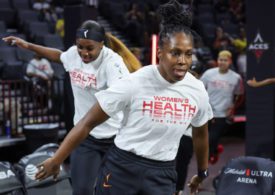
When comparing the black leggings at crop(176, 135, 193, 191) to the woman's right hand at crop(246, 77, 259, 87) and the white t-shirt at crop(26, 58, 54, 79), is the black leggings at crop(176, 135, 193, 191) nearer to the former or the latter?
the woman's right hand at crop(246, 77, 259, 87)

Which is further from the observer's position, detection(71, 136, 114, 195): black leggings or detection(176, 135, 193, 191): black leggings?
detection(176, 135, 193, 191): black leggings

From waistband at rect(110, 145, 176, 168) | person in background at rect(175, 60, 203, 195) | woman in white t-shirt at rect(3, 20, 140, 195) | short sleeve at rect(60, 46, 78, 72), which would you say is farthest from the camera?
person in background at rect(175, 60, 203, 195)

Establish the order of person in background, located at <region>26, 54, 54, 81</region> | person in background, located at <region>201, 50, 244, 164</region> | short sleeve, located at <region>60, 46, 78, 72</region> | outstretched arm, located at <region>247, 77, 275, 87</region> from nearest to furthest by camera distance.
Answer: short sleeve, located at <region>60, 46, 78, 72</region>, outstretched arm, located at <region>247, 77, 275, 87</region>, person in background, located at <region>201, 50, 244, 164</region>, person in background, located at <region>26, 54, 54, 81</region>

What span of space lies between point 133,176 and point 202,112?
533 mm

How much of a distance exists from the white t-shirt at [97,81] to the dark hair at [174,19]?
1057 mm

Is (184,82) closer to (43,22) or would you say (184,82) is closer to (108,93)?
(108,93)

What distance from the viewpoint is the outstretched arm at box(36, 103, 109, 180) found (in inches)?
112

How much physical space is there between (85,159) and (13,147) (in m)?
4.19

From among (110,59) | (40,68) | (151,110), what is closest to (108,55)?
(110,59)

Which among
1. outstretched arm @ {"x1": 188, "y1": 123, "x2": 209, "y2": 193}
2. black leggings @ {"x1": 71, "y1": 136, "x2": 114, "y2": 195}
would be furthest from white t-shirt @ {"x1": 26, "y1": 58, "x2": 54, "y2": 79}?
outstretched arm @ {"x1": 188, "y1": 123, "x2": 209, "y2": 193}

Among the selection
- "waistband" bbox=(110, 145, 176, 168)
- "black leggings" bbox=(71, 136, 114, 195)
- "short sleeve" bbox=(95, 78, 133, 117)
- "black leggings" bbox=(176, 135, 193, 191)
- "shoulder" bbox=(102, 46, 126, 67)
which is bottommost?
"black leggings" bbox=(176, 135, 193, 191)

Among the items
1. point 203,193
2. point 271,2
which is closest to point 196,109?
point 203,193

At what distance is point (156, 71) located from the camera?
10.1ft

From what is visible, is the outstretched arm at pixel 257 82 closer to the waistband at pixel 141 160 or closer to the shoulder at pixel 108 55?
the shoulder at pixel 108 55
